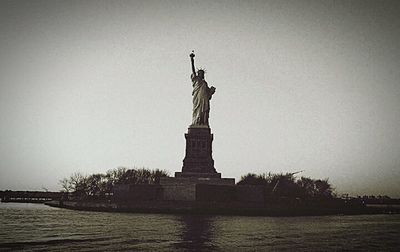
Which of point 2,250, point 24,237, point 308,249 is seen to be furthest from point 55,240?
point 308,249

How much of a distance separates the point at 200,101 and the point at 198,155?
677 centimetres

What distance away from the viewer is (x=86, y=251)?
10156 mm

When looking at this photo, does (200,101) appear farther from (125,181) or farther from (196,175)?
(125,181)

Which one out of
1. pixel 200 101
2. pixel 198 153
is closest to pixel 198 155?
pixel 198 153

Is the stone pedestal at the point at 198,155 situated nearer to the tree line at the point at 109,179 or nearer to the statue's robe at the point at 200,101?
the statue's robe at the point at 200,101

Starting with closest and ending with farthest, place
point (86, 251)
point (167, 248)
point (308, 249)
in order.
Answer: point (86, 251) < point (167, 248) < point (308, 249)

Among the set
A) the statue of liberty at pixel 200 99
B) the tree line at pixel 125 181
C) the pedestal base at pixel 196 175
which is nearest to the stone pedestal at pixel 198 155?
the pedestal base at pixel 196 175

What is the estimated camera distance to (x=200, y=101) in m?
42.7

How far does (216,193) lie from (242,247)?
23928 mm

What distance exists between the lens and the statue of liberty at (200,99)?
4228 cm

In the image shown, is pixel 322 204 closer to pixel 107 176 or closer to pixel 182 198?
pixel 182 198

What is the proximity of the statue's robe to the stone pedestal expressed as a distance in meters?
1.28

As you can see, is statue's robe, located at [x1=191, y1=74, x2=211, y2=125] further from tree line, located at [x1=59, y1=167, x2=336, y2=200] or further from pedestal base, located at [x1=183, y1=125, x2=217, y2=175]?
tree line, located at [x1=59, y1=167, x2=336, y2=200]

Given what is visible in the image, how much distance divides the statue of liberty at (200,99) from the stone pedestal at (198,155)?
1.26m
